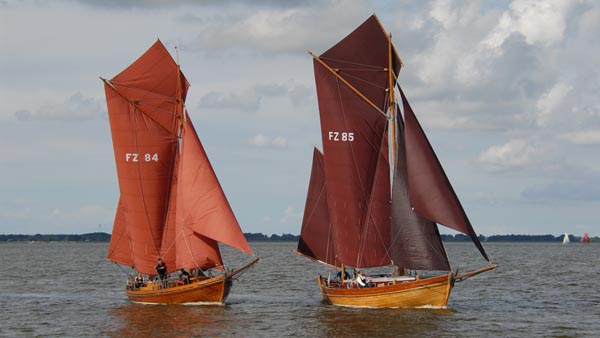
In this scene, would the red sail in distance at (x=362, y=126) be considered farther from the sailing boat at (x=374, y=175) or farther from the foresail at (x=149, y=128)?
the foresail at (x=149, y=128)

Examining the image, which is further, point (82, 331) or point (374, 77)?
point (374, 77)

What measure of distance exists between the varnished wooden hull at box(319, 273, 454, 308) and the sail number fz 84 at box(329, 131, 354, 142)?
8.51m

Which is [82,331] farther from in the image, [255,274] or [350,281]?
[255,274]

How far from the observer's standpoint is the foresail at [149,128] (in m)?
60.2

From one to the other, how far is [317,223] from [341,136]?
30.6 ft

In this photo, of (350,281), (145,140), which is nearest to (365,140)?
(350,281)

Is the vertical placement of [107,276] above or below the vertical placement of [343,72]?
below

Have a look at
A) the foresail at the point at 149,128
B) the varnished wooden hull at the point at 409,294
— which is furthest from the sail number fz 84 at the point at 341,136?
the foresail at the point at 149,128

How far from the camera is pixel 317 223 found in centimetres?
6397

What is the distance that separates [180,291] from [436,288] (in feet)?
49.7

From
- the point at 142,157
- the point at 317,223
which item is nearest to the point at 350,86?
the point at 317,223

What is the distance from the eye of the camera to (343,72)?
5628 cm

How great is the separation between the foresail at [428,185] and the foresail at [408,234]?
116cm

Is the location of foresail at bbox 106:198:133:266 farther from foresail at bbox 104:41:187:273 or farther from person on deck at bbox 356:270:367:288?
person on deck at bbox 356:270:367:288
